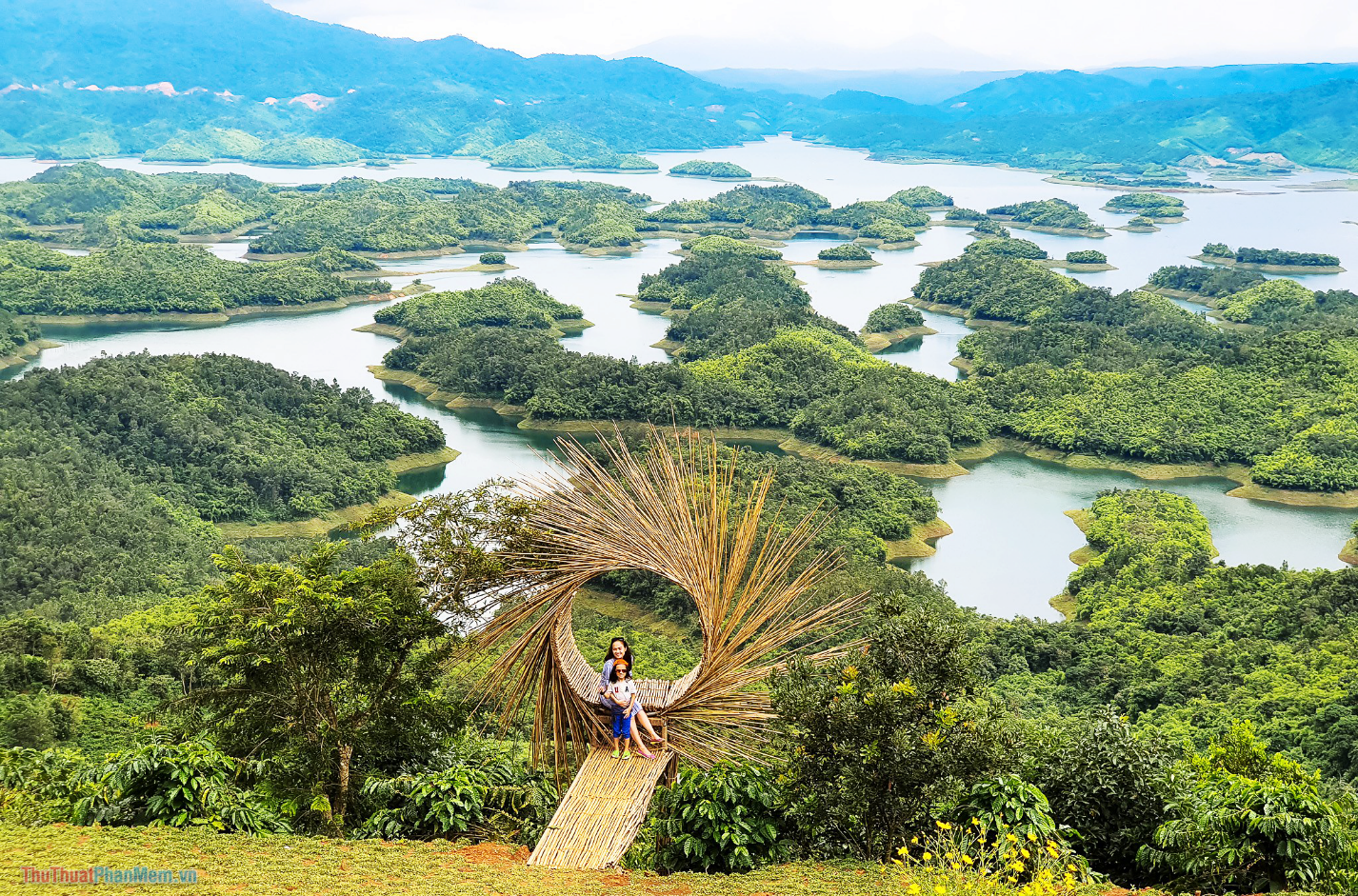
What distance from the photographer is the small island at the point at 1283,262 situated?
221ft

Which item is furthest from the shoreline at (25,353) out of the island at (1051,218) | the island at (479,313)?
the island at (1051,218)

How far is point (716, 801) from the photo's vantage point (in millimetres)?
8031

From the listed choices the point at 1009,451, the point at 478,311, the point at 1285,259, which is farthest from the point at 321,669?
the point at 1285,259

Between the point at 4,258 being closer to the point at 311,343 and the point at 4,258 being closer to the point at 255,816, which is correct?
the point at 311,343

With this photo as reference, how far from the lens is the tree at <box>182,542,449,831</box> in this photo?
30.3 feet

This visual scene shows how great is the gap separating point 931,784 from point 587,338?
4500 centimetres

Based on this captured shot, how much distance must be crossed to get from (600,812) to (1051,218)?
3314 inches

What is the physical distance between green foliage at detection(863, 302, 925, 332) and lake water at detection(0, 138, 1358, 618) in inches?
43.7

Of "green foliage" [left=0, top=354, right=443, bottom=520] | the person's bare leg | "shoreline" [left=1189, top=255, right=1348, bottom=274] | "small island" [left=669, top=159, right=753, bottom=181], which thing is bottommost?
"small island" [left=669, top=159, right=753, bottom=181]

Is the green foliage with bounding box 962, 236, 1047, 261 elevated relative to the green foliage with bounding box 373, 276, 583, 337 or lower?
elevated

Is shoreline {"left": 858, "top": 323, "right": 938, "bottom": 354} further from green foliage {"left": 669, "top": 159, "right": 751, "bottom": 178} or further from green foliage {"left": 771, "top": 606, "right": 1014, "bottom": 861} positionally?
green foliage {"left": 669, "top": 159, "right": 751, "bottom": 178}

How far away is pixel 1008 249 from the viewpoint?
68.6 m

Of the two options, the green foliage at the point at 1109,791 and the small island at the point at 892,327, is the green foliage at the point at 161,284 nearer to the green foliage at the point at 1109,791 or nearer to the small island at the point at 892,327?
the small island at the point at 892,327

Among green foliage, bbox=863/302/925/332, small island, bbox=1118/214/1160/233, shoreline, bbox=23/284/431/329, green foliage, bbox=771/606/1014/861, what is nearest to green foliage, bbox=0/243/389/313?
shoreline, bbox=23/284/431/329
